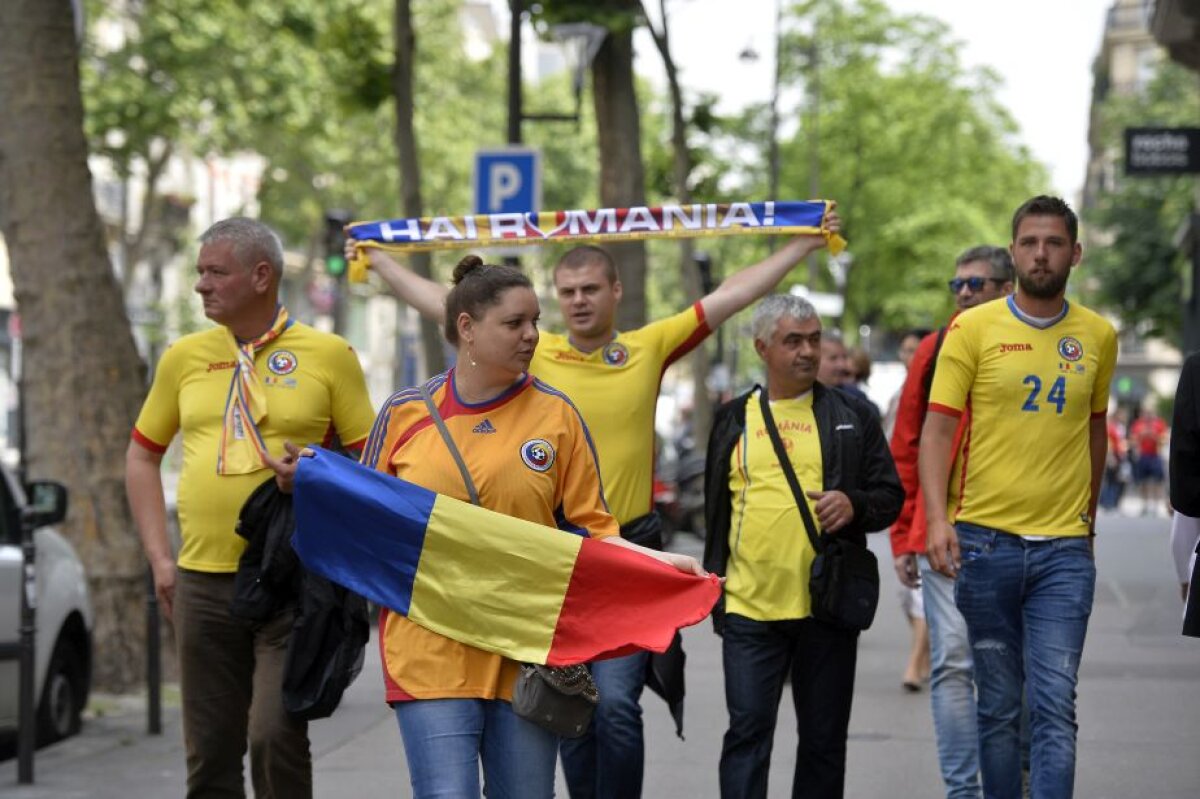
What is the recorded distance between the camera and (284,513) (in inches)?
240

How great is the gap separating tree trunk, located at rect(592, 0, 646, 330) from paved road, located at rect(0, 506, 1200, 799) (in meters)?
7.19

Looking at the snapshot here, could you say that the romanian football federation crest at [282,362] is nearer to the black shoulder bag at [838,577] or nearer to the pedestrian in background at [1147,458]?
the black shoulder bag at [838,577]

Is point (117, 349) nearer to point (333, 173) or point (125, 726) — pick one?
point (125, 726)

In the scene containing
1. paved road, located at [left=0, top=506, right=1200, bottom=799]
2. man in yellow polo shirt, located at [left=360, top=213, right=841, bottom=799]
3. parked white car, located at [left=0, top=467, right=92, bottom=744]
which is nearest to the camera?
man in yellow polo shirt, located at [left=360, top=213, right=841, bottom=799]

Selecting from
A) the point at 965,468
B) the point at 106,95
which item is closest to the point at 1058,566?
the point at 965,468

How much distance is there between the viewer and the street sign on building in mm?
23047

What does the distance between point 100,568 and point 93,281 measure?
5.28 ft

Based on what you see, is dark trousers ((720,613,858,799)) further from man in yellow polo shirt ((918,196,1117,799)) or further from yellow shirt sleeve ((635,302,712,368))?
yellow shirt sleeve ((635,302,712,368))

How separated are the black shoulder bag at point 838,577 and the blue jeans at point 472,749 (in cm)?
177

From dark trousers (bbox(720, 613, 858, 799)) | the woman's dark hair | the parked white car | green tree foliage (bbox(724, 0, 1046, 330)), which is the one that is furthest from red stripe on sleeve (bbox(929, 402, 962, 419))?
green tree foliage (bbox(724, 0, 1046, 330))

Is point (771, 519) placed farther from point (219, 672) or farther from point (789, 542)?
point (219, 672)

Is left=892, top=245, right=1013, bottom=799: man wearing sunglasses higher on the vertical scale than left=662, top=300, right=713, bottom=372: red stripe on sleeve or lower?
lower

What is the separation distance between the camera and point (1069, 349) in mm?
6395

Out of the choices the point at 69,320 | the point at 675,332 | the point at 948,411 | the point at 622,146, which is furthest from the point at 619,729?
the point at 622,146
